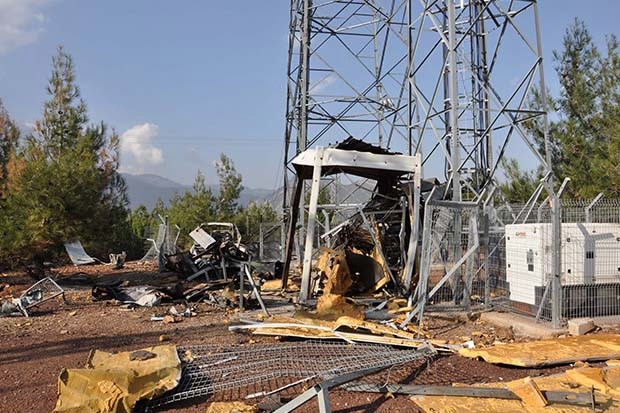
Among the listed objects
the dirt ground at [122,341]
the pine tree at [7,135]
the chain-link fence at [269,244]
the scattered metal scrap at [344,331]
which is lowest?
the dirt ground at [122,341]

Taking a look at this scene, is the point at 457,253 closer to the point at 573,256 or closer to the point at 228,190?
the point at 573,256

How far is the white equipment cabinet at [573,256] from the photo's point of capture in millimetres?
8430

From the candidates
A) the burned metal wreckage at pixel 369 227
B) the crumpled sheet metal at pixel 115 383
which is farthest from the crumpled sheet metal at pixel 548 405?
the burned metal wreckage at pixel 369 227

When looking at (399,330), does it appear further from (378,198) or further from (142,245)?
(142,245)

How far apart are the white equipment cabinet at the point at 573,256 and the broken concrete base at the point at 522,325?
1.23 feet

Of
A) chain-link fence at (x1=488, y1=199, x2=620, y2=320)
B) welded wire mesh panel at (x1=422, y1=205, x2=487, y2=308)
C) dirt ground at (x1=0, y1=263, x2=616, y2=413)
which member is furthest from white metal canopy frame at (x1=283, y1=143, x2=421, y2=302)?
chain-link fence at (x1=488, y1=199, x2=620, y2=320)

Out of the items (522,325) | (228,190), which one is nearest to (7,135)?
(228,190)

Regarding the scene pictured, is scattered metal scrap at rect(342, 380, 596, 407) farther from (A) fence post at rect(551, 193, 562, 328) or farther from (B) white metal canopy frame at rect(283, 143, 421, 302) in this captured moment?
(B) white metal canopy frame at rect(283, 143, 421, 302)

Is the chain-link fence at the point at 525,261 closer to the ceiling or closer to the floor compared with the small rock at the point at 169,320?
closer to the ceiling

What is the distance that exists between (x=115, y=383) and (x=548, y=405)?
4.05 meters

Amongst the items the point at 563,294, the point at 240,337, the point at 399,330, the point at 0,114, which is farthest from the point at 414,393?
the point at 0,114

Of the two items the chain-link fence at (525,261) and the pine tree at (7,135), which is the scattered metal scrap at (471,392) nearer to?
the chain-link fence at (525,261)

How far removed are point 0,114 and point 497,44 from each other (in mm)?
19718

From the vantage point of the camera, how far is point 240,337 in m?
7.93
